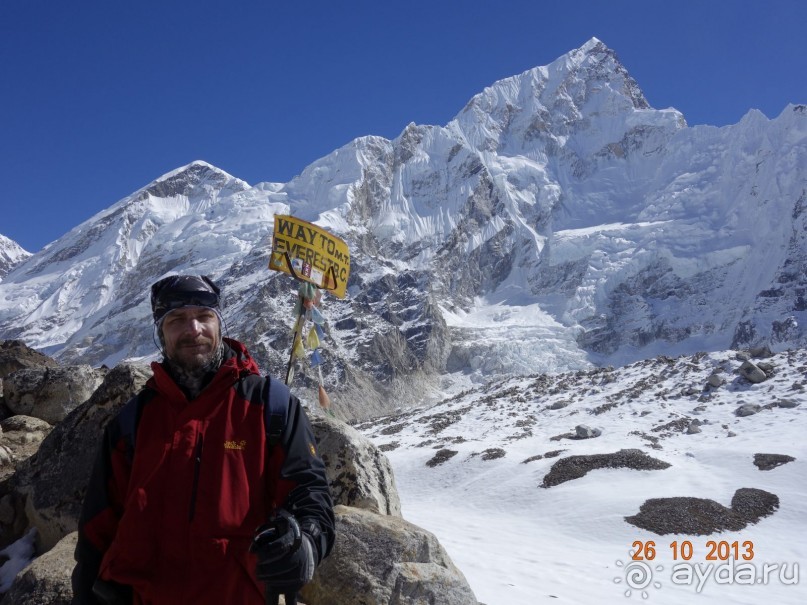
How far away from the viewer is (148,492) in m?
2.97

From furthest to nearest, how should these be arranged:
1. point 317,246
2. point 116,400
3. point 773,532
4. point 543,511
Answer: point 543,511
point 773,532
point 317,246
point 116,400

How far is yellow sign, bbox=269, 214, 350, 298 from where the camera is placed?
10156mm

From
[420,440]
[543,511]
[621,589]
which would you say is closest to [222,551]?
[621,589]

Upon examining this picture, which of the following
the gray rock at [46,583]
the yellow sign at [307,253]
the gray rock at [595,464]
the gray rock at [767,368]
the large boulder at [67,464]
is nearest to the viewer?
the gray rock at [46,583]

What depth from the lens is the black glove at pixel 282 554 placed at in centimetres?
278

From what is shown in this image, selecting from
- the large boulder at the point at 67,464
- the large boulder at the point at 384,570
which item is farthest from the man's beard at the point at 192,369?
the large boulder at the point at 67,464

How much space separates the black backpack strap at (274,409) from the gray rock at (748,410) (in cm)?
2910

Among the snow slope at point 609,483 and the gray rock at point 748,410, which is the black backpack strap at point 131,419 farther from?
the gray rock at point 748,410

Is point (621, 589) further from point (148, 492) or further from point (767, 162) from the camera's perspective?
point (767, 162)

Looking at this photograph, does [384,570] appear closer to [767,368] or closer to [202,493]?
[202,493]

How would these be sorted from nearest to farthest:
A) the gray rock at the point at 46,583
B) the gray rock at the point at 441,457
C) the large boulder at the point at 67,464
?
the gray rock at the point at 46,583 → the large boulder at the point at 67,464 → the gray rock at the point at 441,457

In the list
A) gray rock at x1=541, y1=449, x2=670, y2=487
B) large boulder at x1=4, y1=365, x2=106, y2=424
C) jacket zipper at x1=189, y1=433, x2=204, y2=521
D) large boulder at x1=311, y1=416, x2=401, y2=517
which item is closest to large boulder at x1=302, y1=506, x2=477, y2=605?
large boulder at x1=311, y1=416, x2=401, y2=517

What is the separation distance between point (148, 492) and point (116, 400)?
447 cm

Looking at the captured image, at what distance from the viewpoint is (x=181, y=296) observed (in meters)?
3.50
